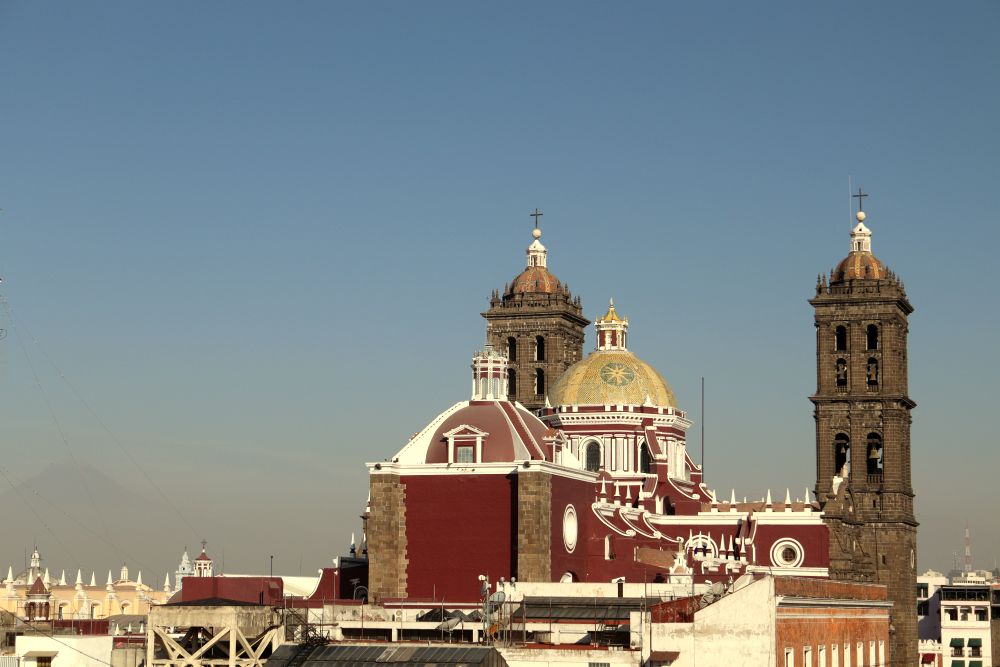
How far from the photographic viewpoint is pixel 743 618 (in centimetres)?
7194

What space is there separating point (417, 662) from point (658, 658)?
8.68 m

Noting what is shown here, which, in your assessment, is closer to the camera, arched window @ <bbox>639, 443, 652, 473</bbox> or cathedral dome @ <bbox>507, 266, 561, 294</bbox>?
arched window @ <bbox>639, 443, 652, 473</bbox>

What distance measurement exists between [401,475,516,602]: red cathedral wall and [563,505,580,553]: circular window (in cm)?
394

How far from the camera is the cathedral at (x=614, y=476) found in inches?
3944

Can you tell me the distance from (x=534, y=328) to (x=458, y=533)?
5112 cm

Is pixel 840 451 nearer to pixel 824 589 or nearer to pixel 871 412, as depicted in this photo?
pixel 871 412

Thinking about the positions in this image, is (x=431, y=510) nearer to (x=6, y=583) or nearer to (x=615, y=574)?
(x=615, y=574)

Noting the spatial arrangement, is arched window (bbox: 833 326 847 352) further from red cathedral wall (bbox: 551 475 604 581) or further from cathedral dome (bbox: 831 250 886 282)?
red cathedral wall (bbox: 551 475 604 581)

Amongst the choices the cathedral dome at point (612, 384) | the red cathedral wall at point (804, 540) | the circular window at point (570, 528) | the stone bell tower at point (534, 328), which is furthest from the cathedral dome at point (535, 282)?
the circular window at point (570, 528)

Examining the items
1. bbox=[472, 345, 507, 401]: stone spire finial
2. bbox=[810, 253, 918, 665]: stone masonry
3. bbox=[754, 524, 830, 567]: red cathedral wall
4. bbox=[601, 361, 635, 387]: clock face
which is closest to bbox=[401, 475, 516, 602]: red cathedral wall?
bbox=[472, 345, 507, 401]: stone spire finial

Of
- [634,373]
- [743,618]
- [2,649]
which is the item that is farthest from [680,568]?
[2,649]

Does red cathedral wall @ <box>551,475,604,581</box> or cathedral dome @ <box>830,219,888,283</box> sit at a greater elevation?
cathedral dome @ <box>830,219,888,283</box>

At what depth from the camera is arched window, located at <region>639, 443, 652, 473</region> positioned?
11762 cm

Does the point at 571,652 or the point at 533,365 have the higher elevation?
the point at 533,365
